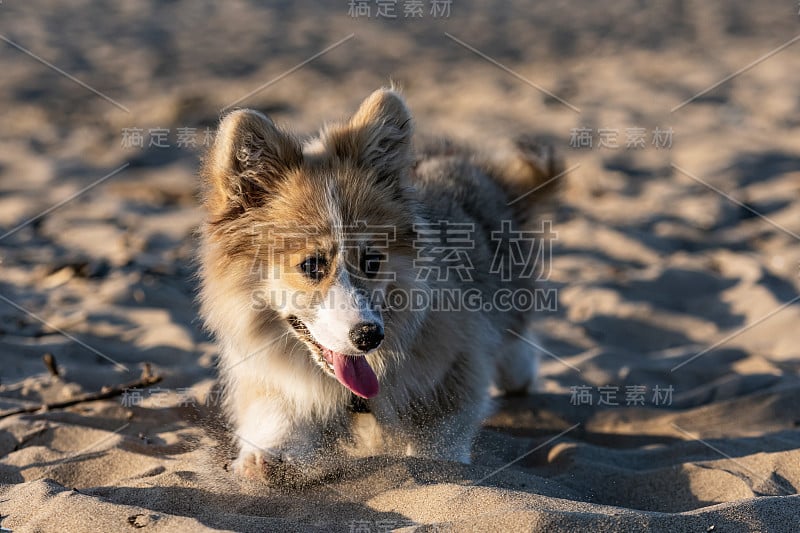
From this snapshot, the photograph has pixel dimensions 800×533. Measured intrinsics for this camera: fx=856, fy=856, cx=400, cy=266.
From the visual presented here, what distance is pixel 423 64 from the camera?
1075 cm

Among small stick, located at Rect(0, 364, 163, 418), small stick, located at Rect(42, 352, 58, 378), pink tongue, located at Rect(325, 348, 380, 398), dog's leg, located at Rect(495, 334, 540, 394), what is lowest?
dog's leg, located at Rect(495, 334, 540, 394)

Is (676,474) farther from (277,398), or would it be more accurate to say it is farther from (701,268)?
(701,268)

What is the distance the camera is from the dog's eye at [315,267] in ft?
10.2

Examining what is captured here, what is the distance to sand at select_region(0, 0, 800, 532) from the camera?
2.93 m

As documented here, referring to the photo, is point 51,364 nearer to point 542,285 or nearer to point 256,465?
point 256,465

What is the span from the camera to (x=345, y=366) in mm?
A: 3125

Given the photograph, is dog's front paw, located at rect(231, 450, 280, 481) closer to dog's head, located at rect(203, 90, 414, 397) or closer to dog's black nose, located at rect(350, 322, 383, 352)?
dog's head, located at rect(203, 90, 414, 397)

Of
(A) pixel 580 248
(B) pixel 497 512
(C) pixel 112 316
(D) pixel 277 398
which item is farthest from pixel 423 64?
(B) pixel 497 512

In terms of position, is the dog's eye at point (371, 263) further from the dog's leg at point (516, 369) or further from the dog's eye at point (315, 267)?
the dog's leg at point (516, 369)

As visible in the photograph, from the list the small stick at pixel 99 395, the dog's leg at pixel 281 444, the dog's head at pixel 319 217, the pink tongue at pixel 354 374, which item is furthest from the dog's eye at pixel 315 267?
the small stick at pixel 99 395

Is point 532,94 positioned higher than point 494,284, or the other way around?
point 532,94

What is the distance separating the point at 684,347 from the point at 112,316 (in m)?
3.29

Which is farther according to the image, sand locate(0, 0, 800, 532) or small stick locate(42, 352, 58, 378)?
small stick locate(42, 352, 58, 378)

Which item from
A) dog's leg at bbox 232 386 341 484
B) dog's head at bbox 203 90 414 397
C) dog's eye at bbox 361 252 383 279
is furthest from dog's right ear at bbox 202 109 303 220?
dog's leg at bbox 232 386 341 484
